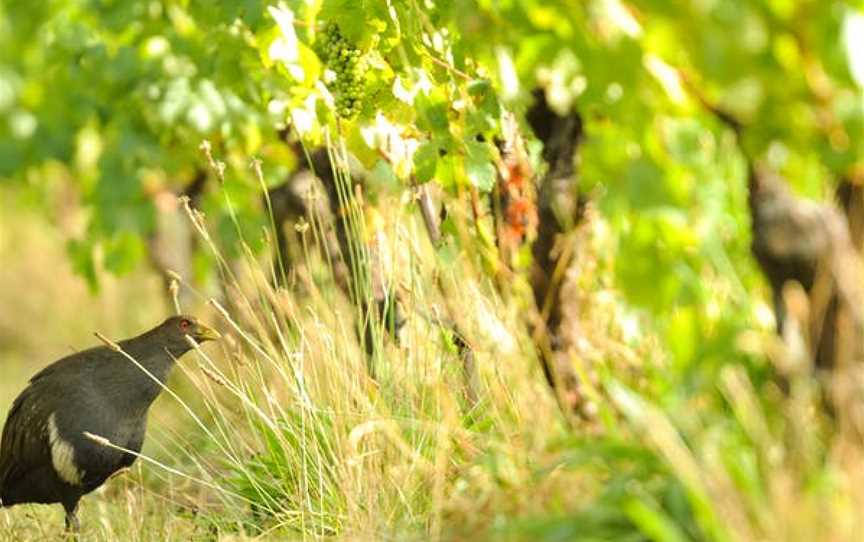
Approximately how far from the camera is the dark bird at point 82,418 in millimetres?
6930

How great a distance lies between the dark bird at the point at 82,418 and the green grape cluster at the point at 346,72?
1.37m

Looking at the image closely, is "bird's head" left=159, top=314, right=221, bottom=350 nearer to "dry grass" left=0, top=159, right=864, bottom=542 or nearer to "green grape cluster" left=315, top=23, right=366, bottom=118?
"dry grass" left=0, top=159, right=864, bottom=542

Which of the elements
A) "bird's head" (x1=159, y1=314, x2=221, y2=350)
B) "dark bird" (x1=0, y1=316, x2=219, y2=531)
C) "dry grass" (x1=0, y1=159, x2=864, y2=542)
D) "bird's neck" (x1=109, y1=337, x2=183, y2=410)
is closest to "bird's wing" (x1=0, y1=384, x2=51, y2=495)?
"dark bird" (x1=0, y1=316, x2=219, y2=531)

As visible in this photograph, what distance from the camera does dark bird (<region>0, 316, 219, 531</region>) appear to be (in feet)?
22.7

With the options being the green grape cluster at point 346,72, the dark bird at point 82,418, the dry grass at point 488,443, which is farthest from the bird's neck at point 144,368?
the green grape cluster at point 346,72

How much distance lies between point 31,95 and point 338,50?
6.11m

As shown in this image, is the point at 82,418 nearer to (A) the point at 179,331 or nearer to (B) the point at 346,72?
(A) the point at 179,331

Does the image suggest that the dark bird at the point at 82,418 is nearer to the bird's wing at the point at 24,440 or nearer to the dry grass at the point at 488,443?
the bird's wing at the point at 24,440

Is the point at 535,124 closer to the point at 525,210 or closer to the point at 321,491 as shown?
the point at 525,210

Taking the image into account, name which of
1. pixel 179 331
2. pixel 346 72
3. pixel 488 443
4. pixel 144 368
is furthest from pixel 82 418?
pixel 488 443

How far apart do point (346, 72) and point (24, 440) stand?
7.06 feet

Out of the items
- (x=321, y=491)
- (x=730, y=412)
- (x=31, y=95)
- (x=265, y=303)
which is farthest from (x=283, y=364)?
(x=31, y=95)

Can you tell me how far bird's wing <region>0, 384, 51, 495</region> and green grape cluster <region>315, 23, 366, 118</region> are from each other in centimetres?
185

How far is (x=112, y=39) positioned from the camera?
406 inches
